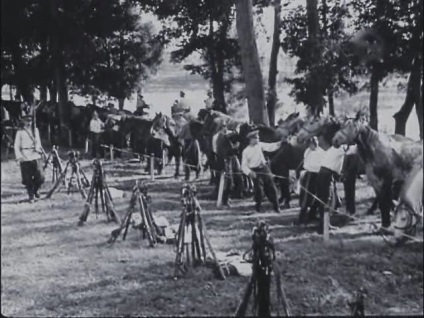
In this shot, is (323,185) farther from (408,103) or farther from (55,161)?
(55,161)

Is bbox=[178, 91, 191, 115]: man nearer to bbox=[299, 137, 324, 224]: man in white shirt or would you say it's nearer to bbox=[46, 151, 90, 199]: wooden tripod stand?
bbox=[299, 137, 324, 224]: man in white shirt

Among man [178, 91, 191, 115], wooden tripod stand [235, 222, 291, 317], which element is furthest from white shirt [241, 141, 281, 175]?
wooden tripod stand [235, 222, 291, 317]

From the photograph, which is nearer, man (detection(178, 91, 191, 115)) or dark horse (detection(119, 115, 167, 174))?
man (detection(178, 91, 191, 115))

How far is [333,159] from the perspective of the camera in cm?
748

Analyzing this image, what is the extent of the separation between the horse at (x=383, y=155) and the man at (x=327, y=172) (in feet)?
0.86

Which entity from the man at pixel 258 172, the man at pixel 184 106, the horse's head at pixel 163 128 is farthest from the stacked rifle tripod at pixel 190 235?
the horse's head at pixel 163 128

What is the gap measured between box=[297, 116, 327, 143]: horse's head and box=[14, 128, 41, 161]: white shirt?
3.31m

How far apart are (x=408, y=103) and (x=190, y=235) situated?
9.40 feet

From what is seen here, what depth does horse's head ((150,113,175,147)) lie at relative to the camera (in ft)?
38.3

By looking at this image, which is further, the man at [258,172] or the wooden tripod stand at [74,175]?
the man at [258,172]

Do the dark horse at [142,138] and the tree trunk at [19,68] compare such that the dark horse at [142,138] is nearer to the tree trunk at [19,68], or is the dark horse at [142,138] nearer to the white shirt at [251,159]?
the white shirt at [251,159]

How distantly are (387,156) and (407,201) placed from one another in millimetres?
937

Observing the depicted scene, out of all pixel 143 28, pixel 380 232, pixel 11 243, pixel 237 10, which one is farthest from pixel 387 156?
pixel 11 243

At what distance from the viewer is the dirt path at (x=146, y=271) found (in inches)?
205
